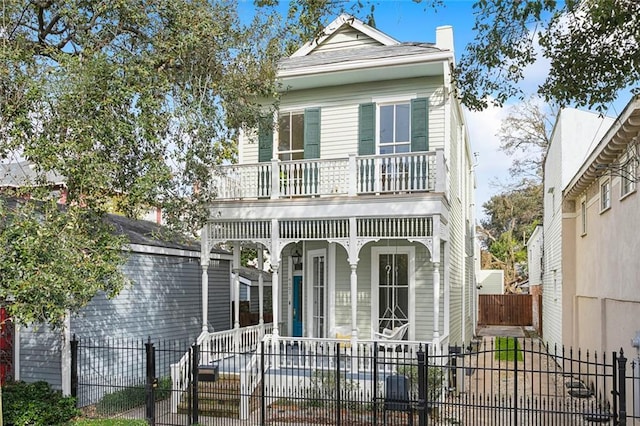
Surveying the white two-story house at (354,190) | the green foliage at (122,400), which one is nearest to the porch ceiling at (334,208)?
the white two-story house at (354,190)

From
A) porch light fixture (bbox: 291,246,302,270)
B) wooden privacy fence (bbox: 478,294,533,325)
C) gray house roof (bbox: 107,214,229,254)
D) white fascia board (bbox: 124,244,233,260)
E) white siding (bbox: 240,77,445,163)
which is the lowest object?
wooden privacy fence (bbox: 478,294,533,325)

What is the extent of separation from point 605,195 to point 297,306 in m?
7.45

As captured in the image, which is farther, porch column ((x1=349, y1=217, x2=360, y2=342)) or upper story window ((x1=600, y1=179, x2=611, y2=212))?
porch column ((x1=349, y1=217, x2=360, y2=342))

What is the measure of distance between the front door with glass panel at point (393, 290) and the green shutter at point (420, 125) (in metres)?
2.44

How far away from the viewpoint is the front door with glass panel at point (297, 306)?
48.4 feet

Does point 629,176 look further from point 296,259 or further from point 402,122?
point 296,259

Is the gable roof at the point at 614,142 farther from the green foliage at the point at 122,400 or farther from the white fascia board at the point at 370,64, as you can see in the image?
the green foliage at the point at 122,400

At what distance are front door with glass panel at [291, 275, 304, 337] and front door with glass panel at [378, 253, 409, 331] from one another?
238cm

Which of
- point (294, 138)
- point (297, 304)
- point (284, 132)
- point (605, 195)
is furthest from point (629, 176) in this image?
point (297, 304)

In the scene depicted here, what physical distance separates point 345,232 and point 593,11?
261 inches

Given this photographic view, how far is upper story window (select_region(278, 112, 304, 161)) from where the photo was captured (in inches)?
560

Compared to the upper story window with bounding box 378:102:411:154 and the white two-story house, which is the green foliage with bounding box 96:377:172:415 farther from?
the upper story window with bounding box 378:102:411:154

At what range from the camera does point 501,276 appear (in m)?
36.2

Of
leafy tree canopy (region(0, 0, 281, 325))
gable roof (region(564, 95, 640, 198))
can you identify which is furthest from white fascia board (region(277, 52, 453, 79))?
gable roof (region(564, 95, 640, 198))
